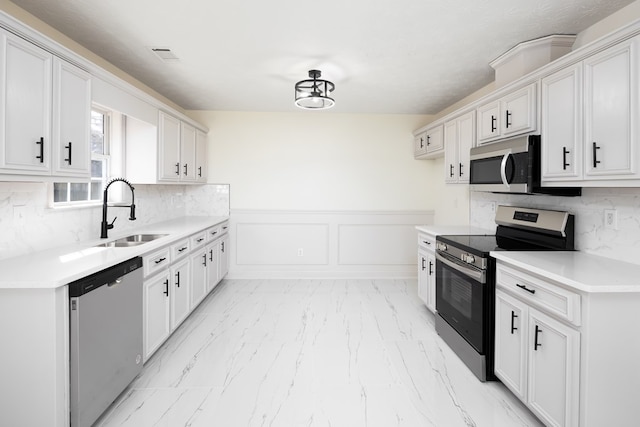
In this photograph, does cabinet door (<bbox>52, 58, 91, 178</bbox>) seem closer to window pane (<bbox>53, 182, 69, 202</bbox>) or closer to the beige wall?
window pane (<bbox>53, 182, 69, 202</bbox>)

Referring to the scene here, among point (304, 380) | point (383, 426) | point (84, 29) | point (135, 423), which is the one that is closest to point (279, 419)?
point (304, 380)

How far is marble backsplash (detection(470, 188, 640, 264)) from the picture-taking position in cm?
213

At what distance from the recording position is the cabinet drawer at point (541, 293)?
1749 millimetres

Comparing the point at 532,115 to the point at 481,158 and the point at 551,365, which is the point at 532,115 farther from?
the point at 551,365

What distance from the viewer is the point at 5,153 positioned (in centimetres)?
177

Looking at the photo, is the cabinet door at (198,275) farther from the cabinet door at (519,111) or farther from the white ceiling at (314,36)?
the cabinet door at (519,111)

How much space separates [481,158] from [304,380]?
2.43 meters

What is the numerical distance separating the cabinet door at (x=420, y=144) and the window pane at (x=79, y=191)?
13.3ft

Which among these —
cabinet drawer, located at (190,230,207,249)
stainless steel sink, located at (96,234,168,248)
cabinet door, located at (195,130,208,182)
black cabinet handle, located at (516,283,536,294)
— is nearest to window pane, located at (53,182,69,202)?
stainless steel sink, located at (96,234,168,248)

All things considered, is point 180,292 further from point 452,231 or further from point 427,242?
point 452,231

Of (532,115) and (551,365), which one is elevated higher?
(532,115)

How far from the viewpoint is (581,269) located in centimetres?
195

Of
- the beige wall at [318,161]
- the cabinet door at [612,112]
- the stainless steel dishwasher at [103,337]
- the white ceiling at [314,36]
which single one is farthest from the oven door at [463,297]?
the stainless steel dishwasher at [103,337]

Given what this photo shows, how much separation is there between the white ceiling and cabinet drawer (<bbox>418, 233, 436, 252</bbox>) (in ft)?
5.56
